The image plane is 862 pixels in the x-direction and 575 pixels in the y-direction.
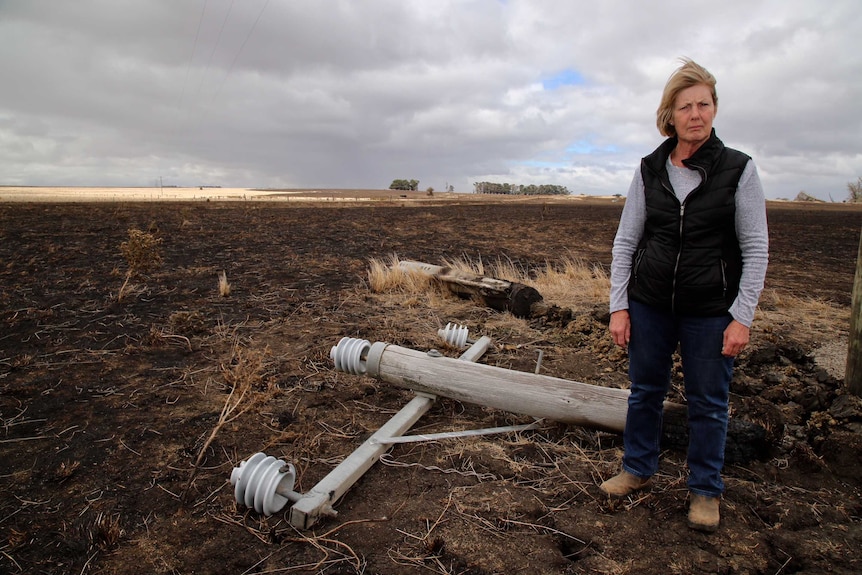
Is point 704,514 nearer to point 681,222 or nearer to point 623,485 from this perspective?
point 623,485

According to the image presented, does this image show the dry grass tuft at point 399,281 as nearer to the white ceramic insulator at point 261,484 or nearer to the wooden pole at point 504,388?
the wooden pole at point 504,388

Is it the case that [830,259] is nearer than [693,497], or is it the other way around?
[693,497]

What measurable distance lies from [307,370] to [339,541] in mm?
2436

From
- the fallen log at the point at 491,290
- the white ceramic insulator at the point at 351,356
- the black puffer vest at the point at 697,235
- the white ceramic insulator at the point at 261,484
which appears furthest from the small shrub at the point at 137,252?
the black puffer vest at the point at 697,235

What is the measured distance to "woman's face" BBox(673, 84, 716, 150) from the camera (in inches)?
90.8

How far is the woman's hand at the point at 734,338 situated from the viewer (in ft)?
7.52

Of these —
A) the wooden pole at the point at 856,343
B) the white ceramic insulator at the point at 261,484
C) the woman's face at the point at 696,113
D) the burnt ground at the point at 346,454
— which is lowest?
the burnt ground at the point at 346,454

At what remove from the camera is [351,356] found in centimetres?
399

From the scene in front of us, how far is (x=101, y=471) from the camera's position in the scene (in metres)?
3.11

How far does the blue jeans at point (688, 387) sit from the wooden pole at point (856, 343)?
6.45 ft

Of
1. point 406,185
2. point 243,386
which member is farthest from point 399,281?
point 406,185

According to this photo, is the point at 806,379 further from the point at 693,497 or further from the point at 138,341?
the point at 138,341

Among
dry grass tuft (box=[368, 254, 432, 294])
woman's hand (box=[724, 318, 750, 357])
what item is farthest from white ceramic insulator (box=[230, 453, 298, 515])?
dry grass tuft (box=[368, 254, 432, 294])

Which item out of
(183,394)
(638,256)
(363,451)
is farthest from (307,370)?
(638,256)
